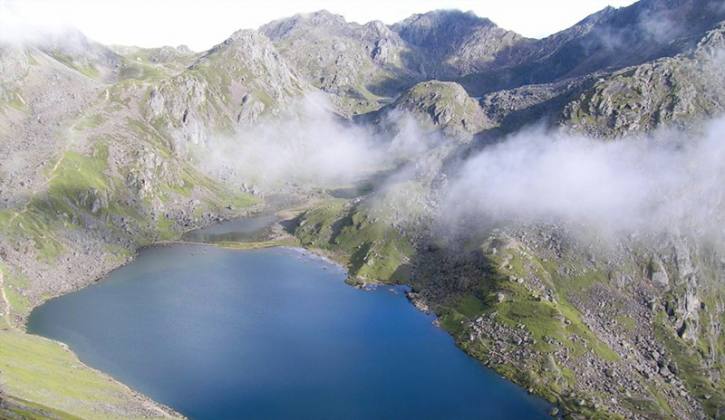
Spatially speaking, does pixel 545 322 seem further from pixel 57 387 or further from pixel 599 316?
pixel 57 387

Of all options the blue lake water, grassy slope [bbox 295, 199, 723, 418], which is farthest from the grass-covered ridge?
grassy slope [bbox 295, 199, 723, 418]

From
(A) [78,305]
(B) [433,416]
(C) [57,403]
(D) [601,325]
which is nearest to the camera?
(C) [57,403]

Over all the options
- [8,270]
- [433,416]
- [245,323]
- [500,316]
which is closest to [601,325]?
[500,316]

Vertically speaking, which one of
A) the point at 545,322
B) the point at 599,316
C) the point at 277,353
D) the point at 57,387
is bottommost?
the point at 277,353

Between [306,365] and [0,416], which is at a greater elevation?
[0,416]

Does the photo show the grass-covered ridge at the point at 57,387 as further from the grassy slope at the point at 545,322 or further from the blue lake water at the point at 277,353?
the grassy slope at the point at 545,322

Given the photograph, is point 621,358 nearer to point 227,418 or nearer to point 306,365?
point 306,365

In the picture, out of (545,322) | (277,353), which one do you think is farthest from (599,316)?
(277,353)

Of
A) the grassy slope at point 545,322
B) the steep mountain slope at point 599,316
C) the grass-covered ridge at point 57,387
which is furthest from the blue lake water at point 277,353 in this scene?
the steep mountain slope at point 599,316
